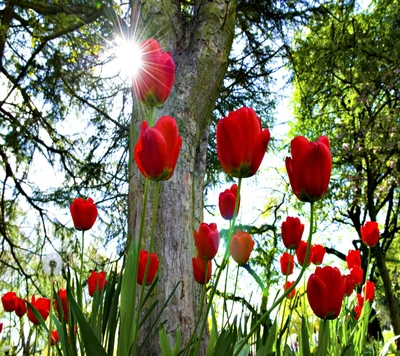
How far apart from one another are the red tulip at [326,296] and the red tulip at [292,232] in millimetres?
301

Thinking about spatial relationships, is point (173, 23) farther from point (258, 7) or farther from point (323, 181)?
point (323, 181)

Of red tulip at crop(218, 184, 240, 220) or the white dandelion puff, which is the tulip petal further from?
the white dandelion puff

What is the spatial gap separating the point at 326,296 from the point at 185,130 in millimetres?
1605

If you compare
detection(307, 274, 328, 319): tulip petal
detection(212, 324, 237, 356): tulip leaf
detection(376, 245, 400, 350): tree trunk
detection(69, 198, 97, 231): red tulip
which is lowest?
detection(212, 324, 237, 356): tulip leaf

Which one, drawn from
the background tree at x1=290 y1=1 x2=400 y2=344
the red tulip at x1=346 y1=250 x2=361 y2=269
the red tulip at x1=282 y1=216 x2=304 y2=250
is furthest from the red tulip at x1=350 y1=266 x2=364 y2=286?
the background tree at x1=290 y1=1 x2=400 y2=344

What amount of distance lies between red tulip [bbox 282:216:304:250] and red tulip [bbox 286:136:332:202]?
40cm

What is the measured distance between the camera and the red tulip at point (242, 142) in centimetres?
61

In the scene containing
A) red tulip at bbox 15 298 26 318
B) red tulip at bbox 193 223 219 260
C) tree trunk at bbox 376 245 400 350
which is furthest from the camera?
tree trunk at bbox 376 245 400 350

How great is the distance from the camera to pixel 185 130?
221 centimetres

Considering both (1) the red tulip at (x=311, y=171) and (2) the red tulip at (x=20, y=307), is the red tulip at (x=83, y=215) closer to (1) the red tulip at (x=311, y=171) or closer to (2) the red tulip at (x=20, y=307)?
(1) the red tulip at (x=311, y=171)

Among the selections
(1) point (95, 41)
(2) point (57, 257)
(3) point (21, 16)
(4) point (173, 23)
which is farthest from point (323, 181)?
(3) point (21, 16)

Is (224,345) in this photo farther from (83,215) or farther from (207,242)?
(83,215)

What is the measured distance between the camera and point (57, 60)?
14.1 ft

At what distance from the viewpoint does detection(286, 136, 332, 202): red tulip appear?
1.96ft
